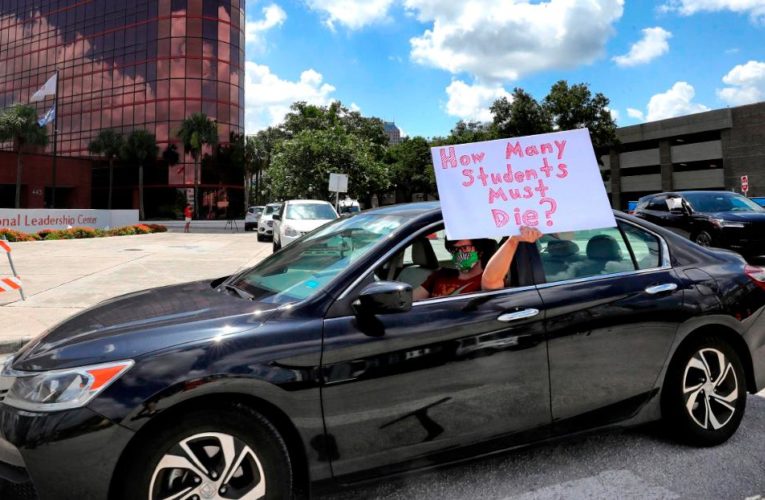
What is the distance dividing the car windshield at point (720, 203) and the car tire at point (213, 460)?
12597 mm

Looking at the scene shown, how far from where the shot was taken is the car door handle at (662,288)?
118 inches

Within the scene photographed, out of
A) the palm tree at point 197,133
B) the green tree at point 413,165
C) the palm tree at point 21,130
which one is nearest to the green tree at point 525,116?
the green tree at point 413,165

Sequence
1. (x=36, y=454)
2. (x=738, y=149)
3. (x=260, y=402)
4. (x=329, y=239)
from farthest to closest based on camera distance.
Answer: (x=738, y=149)
(x=329, y=239)
(x=260, y=402)
(x=36, y=454)


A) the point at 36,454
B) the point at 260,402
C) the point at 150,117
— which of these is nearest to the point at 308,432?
the point at 260,402

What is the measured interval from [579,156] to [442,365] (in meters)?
1.35

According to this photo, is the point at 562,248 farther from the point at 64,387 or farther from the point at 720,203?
the point at 720,203

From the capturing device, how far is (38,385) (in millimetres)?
2043

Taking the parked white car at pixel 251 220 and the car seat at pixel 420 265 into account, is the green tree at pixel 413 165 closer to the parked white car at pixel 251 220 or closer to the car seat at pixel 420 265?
the parked white car at pixel 251 220

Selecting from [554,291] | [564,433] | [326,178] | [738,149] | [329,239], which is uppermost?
[738,149]

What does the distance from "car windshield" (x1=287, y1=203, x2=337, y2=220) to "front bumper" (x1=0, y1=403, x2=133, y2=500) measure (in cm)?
1331

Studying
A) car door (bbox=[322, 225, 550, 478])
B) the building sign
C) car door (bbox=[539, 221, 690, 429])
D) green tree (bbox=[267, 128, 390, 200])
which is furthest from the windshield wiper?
green tree (bbox=[267, 128, 390, 200])

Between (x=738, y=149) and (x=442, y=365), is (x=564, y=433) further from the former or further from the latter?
(x=738, y=149)

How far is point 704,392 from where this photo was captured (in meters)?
3.09

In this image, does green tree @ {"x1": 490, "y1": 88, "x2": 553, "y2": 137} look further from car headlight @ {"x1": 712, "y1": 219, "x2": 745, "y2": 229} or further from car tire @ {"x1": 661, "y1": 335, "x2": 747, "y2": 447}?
car tire @ {"x1": 661, "y1": 335, "x2": 747, "y2": 447}
